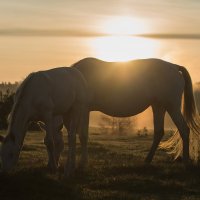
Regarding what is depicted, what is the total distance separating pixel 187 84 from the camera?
15.3 m

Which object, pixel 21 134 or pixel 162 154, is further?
pixel 162 154

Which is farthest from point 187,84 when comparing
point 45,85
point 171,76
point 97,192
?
point 97,192

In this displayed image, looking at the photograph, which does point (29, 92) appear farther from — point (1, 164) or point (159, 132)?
point (159, 132)

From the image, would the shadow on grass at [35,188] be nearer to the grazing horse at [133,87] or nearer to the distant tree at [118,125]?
the grazing horse at [133,87]

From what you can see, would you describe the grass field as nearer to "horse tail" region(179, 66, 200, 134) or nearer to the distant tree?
"horse tail" region(179, 66, 200, 134)

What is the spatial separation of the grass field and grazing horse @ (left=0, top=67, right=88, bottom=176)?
0.48 m

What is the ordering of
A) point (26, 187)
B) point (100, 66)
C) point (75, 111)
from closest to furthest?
point (26, 187)
point (75, 111)
point (100, 66)

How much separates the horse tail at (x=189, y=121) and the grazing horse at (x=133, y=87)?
0.49 ft

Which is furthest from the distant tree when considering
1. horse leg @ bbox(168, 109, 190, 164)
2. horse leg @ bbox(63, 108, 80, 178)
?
horse leg @ bbox(63, 108, 80, 178)

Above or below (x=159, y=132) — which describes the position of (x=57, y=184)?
below

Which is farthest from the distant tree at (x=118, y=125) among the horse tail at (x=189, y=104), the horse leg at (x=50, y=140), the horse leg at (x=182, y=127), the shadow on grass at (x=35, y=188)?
the shadow on grass at (x=35, y=188)

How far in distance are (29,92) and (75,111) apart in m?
1.51

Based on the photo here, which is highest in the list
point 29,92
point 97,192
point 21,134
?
point 29,92

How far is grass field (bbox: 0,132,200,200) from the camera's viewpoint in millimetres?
9703
